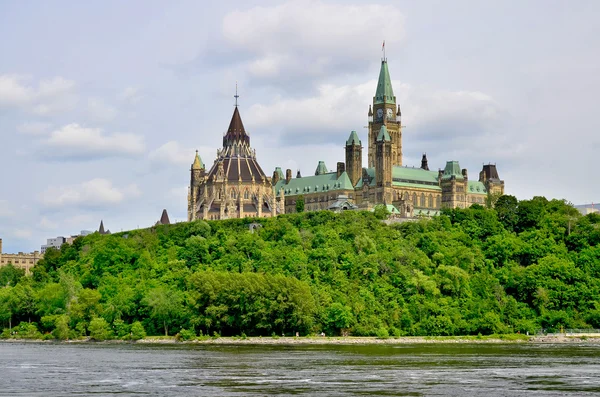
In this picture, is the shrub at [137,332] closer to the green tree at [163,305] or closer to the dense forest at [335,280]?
the dense forest at [335,280]

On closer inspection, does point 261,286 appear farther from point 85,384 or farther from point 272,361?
point 85,384

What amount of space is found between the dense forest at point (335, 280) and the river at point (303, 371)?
14.1 meters

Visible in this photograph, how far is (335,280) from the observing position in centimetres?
14912

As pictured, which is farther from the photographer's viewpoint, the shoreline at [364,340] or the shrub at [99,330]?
the shrub at [99,330]

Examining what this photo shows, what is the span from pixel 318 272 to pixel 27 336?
40829 mm

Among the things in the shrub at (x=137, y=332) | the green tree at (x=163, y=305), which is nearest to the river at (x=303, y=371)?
the shrub at (x=137, y=332)

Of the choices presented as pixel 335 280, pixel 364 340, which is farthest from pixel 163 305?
pixel 364 340

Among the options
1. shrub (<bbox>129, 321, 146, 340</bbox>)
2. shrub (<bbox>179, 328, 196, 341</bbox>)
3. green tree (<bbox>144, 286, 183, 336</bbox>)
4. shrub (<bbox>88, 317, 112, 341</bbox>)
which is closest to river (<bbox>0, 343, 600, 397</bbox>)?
shrub (<bbox>179, 328, 196, 341</bbox>)

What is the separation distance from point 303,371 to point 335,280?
61.3 m

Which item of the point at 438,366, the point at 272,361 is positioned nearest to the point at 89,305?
the point at 272,361

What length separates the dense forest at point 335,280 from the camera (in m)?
138

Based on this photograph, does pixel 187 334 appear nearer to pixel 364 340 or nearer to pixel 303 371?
pixel 364 340

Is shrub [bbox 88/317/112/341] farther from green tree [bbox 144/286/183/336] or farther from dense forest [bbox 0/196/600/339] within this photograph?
green tree [bbox 144/286/183/336]

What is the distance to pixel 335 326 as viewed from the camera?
455 ft
